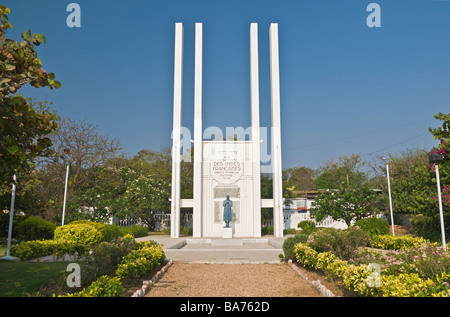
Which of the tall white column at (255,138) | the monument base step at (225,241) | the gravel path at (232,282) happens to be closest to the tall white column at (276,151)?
the tall white column at (255,138)

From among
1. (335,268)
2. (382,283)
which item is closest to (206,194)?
(335,268)

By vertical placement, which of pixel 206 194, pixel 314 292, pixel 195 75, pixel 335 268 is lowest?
pixel 314 292

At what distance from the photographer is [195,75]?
1823 cm

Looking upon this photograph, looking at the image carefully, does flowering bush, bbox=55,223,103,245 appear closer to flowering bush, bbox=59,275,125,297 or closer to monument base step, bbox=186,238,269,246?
monument base step, bbox=186,238,269,246

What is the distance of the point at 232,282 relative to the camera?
6488 mm

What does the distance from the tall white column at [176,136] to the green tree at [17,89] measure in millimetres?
12179

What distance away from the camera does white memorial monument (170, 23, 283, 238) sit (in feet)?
56.6

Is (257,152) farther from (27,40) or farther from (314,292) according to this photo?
(27,40)

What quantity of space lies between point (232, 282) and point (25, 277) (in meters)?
3.94

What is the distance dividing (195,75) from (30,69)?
14.5 metres

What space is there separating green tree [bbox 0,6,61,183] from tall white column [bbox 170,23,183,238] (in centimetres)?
1218

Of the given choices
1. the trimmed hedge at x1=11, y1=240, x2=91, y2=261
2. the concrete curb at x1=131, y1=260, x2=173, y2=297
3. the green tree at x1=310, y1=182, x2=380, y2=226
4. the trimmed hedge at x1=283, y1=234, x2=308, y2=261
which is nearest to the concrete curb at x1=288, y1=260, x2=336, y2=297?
the trimmed hedge at x1=283, y1=234, x2=308, y2=261

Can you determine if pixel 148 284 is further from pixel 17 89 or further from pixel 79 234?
pixel 79 234

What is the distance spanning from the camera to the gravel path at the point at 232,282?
5.63m
